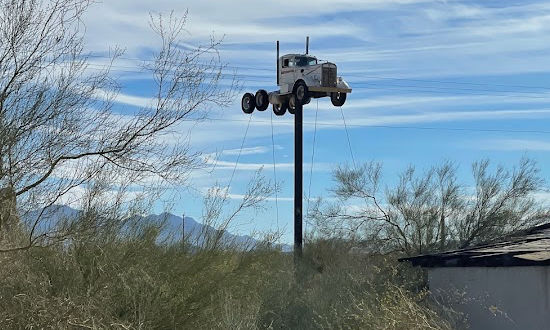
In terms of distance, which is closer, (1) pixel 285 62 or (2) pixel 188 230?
(2) pixel 188 230

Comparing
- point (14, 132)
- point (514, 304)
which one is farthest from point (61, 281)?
point (514, 304)

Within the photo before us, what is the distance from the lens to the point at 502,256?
1441 centimetres

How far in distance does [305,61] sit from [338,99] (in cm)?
178

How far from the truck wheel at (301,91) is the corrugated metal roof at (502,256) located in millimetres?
12323

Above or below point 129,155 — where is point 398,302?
below

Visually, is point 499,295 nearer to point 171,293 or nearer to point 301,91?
point 171,293

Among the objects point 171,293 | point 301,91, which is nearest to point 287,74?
point 301,91

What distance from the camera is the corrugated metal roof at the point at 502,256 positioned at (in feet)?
45.7

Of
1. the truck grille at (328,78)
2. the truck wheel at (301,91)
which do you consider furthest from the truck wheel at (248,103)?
the truck grille at (328,78)

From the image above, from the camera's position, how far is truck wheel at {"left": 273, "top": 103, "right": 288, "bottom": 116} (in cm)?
3152

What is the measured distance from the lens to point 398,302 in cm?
1373

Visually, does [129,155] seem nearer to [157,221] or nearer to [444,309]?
[157,221]

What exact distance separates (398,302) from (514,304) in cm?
198

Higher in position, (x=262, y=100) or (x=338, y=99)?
(x=262, y=100)
